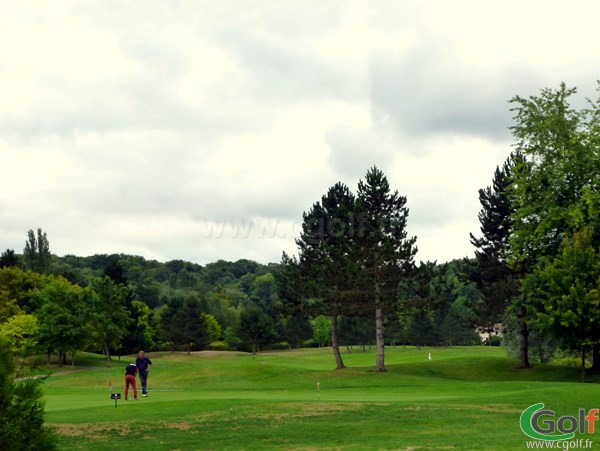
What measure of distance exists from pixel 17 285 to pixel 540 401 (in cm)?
7622

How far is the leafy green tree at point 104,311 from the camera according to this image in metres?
70.3

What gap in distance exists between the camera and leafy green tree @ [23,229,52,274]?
11719cm

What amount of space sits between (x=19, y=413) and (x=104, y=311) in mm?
64286

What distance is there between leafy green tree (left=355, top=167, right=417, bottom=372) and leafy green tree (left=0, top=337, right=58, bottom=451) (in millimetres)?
37425

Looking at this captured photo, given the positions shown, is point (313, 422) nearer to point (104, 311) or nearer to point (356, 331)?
point (104, 311)

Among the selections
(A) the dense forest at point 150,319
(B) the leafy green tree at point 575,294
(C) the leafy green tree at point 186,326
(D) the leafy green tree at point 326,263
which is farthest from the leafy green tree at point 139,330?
(B) the leafy green tree at point 575,294

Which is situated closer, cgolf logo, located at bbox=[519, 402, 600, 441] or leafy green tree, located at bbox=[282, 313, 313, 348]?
cgolf logo, located at bbox=[519, 402, 600, 441]

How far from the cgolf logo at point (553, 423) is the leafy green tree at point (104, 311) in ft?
183

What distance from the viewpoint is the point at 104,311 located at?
2805 inches

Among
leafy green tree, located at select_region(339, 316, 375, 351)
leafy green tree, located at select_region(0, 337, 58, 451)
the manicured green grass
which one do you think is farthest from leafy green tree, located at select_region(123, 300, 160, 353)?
leafy green tree, located at select_region(0, 337, 58, 451)

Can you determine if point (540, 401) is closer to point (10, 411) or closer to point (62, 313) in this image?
point (10, 411)

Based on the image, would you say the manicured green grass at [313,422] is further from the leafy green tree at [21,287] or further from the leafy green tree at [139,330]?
the leafy green tree at [139,330]

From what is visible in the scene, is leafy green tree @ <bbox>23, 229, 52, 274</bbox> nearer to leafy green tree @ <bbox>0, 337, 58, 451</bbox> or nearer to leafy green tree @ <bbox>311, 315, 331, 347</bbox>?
A: leafy green tree @ <bbox>311, 315, 331, 347</bbox>

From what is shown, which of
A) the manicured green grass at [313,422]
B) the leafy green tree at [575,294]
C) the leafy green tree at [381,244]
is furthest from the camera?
the leafy green tree at [381,244]
